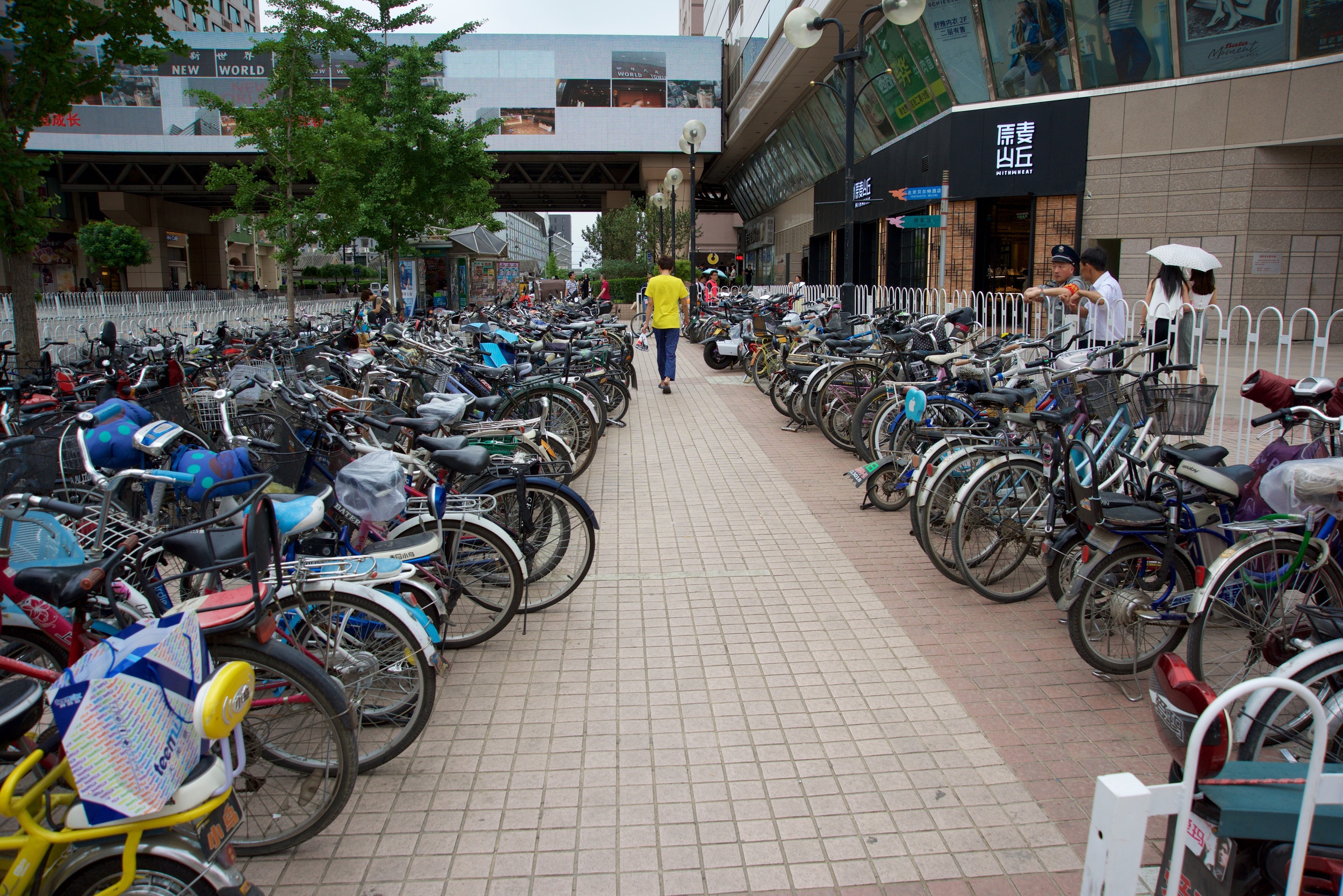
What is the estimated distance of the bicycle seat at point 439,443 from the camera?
4.19 m

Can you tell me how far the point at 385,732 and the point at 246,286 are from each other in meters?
47.6

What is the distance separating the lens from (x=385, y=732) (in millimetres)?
3426

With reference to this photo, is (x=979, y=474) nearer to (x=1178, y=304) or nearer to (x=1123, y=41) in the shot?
(x=1178, y=304)

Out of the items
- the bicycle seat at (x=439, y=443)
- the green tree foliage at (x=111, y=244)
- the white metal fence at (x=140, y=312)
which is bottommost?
the bicycle seat at (x=439, y=443)

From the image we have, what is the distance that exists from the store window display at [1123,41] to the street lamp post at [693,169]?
25.1 ft

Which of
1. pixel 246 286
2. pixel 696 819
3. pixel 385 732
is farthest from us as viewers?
pixel 246 286

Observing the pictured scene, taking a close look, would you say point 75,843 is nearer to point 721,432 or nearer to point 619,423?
point 619,423

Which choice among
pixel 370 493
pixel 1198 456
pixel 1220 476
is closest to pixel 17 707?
pixel 370 493

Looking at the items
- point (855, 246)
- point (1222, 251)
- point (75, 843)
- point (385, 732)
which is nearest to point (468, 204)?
point (855, 246)

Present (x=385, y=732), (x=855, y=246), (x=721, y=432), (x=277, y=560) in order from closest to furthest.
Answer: (x=277, y=560) → (x=385, y=732) → (x=721, y=432) → (x=855, y=246)

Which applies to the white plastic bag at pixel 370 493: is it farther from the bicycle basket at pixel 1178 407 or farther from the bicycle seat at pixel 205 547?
the bicycle basket at pixel 1178 407

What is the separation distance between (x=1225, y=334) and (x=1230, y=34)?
7741 millimetres

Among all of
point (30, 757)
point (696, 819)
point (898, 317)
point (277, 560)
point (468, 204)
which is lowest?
point (696, 819)

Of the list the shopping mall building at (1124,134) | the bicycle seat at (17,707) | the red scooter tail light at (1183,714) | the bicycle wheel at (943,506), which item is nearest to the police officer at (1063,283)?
the bicycle wheel at (943,506)
